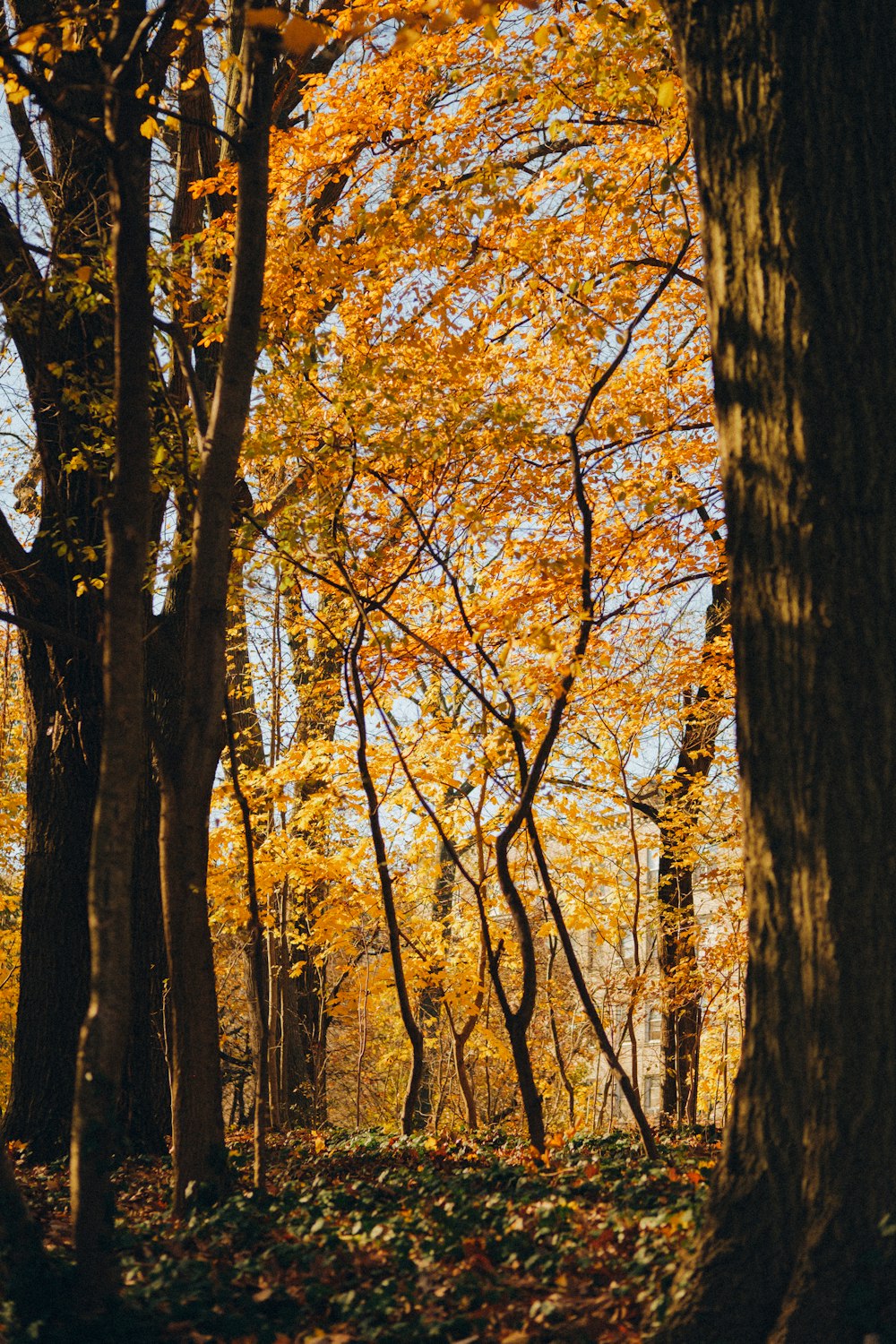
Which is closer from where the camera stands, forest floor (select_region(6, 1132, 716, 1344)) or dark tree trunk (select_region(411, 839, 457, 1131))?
forest floor (select_region(6, 1132, 716, 1344))

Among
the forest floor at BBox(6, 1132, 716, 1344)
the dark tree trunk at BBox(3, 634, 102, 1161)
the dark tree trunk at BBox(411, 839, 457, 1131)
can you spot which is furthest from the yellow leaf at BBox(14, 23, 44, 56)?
the dark tree trunk at BBox(411, 839, 457, 1131)

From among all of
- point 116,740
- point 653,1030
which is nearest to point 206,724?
point 116,740

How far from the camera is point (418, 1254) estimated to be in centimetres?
359

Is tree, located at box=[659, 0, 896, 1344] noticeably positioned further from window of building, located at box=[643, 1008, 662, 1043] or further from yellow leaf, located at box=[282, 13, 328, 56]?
window of building, located at box=[643, 1008, 662, 1043]

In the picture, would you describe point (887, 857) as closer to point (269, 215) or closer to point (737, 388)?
point (737, 388)

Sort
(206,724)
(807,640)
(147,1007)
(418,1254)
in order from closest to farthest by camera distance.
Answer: (807,640)
(418,1254)
(206,724)
(147,1007)

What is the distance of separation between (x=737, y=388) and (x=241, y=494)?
5642 millimetres

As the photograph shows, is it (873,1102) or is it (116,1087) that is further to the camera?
(116,1087)

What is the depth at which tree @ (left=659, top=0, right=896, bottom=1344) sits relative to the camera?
262 centimetres

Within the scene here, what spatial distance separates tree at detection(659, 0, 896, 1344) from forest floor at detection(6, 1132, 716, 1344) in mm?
476

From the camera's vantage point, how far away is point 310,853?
9.73 m

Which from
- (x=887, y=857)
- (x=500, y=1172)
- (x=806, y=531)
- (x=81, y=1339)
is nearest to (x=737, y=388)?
(x=806, y=531)

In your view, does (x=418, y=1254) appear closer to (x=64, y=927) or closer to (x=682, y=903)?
(x=64, y=927)

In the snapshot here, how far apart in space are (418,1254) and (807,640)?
2.47m
